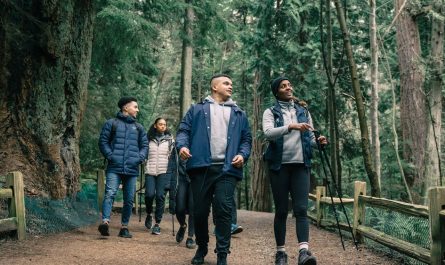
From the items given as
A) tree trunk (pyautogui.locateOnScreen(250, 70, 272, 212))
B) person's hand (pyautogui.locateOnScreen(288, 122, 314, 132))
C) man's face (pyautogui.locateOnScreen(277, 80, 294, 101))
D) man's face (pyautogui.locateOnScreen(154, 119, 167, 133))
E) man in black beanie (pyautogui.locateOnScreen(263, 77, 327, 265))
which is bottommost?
tree trunk (pyautogui.locateOnScreen(250, 70, 272, 212))

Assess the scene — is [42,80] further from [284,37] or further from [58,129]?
[284,37]

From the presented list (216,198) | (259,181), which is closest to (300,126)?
(216,198)

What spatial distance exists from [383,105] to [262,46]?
5.54 m

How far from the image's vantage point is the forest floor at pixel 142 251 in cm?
618

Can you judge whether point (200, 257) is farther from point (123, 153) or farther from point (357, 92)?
point (357, 92)

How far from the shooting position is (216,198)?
5.32m

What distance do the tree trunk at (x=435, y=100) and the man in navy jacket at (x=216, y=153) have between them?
9214mm

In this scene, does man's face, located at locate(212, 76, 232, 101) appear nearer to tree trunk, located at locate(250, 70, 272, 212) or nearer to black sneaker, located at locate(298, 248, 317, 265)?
black sneaker, located at locate(298, 248, 317, 265)

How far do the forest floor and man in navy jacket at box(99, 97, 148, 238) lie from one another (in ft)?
1.68

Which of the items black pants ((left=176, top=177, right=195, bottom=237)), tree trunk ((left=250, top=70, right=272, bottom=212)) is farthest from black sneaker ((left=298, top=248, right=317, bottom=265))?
tree trunk ((left=250, top=70, right=272, bottom=212))

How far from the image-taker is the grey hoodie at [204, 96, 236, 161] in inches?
211

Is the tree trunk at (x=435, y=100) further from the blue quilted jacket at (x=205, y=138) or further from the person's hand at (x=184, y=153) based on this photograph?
the person's hand at (x=184, y=153)

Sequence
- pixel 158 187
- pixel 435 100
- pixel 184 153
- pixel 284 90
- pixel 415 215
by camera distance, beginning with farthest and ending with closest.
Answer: pixel 435 100 < pixel 158 187 < pixel 415 215 < pixel 284 90 < pixel 184 153

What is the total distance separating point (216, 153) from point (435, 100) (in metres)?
10.5
